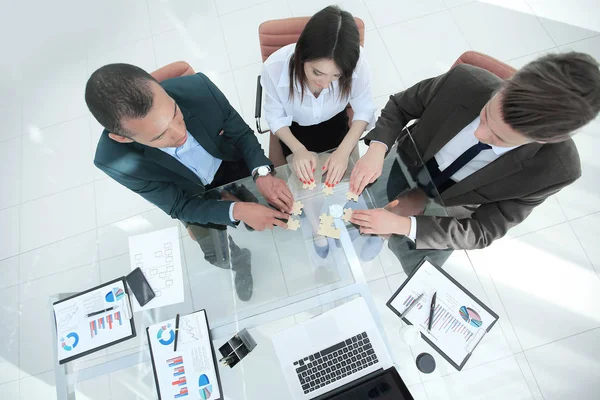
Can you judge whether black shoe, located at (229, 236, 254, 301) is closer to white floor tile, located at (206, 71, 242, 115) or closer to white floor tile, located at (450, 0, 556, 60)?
white floor tile, located at (206, 71, 242, 115)

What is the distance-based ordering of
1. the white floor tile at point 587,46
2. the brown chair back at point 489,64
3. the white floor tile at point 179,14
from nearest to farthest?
the brown chair back at point 489,64, the white floor tile at point 587,46, the white floor tile at point 179,14

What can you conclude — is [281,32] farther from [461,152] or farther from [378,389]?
[378,389]

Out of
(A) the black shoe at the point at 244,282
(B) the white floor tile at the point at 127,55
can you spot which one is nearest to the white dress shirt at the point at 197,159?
(A) the black shoe at the point at 244,282

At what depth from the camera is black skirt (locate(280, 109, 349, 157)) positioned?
257cm

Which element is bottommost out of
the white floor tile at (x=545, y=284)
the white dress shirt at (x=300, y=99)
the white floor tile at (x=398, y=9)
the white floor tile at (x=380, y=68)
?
the white floor tile at (x=545, y=284)

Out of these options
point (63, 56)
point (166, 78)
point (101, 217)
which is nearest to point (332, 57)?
point (166, 78)

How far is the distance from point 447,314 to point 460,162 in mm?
815

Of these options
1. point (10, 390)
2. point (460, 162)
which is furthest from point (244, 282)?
point (10, 390)

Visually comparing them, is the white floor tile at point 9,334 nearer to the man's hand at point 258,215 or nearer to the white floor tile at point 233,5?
the man's hand at point 258,215

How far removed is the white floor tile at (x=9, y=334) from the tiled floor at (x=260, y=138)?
1 cm

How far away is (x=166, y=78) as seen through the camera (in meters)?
2.19

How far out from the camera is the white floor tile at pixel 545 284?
2748mm

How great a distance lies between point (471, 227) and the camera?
1868mm

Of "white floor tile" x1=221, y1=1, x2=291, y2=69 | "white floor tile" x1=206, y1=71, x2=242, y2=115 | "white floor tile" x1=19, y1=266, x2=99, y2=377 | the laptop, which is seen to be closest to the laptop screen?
the laptop
